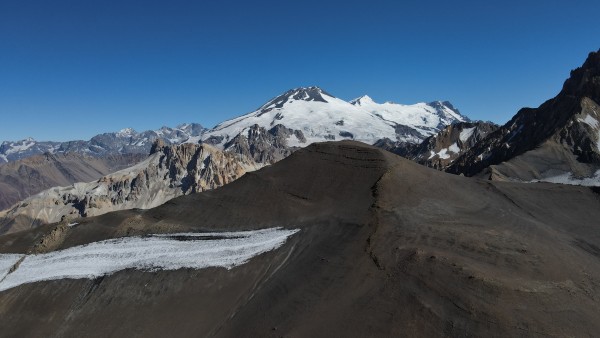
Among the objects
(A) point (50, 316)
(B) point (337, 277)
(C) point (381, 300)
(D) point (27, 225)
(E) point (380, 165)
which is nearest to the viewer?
(C) point (381, 300)

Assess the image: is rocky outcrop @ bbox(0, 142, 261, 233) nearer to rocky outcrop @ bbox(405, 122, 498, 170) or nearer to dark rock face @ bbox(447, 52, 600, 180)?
rocky outcrop @ bbox(405, 122, 498, 170)

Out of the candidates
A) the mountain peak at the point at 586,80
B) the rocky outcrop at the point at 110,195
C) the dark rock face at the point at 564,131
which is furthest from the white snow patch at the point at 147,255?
the rocky outcrop at the point at 110,195

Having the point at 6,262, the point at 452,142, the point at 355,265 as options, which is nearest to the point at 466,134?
the point at 452,142

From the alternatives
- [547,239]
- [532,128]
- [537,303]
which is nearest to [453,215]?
[547,239]

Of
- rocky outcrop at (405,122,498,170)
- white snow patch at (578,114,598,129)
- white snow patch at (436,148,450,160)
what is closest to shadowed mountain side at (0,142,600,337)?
white snow patch at (578,114,598,129)

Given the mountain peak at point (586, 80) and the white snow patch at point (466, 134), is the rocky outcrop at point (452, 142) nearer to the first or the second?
the white snow patch at point (466, 134)

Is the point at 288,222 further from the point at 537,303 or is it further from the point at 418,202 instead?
the point at 537,303

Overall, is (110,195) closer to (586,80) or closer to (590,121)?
(586,80)

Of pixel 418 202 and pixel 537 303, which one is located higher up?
pixel 418 202
